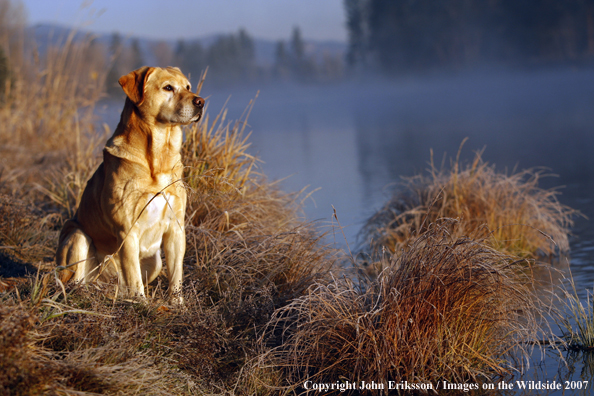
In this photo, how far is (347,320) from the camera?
314 cm

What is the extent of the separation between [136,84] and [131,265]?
1057 mm

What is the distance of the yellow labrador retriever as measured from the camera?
10.7 ft

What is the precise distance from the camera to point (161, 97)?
10.8ft

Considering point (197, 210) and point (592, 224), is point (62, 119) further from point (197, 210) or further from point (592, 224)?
point (592, 224)

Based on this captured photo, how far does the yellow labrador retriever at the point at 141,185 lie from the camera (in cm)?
325

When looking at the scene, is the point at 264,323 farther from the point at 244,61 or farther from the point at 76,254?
the point at 244,61

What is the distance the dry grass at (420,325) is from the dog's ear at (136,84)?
1497 mm

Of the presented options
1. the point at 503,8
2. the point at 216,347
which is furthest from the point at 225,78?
the point at 216,347

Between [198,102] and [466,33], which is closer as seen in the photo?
[198,102]

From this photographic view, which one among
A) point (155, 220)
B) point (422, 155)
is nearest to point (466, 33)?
point (422, 155)

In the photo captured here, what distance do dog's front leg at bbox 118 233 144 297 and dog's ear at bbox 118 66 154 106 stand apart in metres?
0.80

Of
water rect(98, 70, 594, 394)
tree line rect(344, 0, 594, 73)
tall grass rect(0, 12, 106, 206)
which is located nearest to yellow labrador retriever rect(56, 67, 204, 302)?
water rect(98, 70, 594, 394)

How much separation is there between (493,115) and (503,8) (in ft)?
129

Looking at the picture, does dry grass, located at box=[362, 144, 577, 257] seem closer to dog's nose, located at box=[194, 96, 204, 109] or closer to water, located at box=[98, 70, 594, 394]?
water, located at box=[98, 70, 594, 394]
